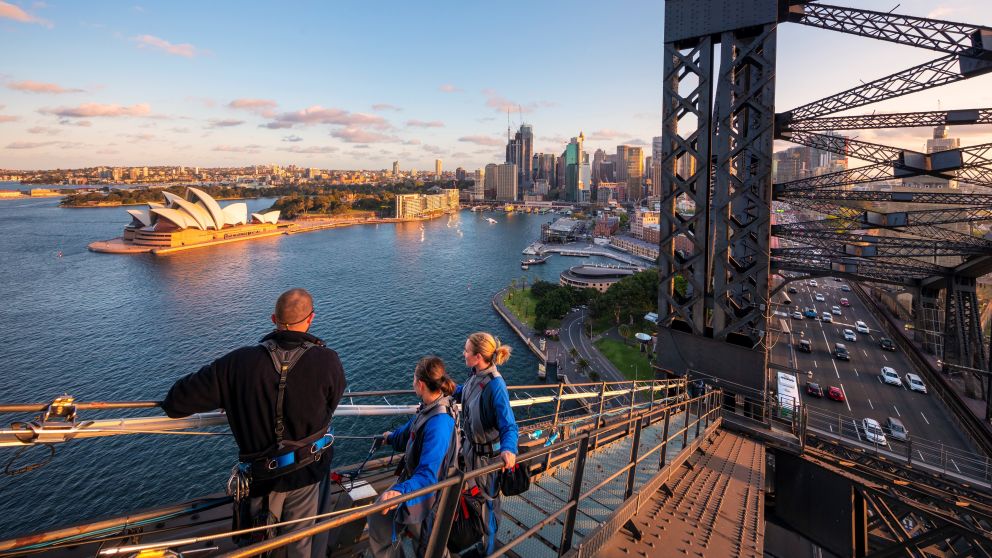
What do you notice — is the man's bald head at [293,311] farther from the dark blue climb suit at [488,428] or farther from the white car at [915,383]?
the white car at [915,383]

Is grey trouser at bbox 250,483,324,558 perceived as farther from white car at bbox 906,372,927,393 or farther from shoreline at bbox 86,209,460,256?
shoreline at bbox 86,209,460,256

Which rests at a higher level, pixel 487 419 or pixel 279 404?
pixel 279 404

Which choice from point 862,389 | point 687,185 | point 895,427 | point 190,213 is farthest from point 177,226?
point 895,427

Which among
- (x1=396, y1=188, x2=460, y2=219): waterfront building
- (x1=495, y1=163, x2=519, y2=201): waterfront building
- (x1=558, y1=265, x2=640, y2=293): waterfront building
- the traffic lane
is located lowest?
the traffic lane

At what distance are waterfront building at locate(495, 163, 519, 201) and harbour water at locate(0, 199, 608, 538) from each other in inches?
3801

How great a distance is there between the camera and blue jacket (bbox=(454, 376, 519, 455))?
6.77 feet

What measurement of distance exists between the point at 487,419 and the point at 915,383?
68.5 ft

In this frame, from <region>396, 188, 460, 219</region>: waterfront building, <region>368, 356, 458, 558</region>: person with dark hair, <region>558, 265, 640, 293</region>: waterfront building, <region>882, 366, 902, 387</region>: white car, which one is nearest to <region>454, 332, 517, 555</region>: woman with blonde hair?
<region>368, 356, 458, 558</region>: person with dark hair

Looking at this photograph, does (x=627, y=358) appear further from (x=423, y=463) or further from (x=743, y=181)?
(x=423, y=463)

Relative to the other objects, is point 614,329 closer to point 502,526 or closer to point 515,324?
point 515,324

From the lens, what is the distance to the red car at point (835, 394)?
15.4 metres

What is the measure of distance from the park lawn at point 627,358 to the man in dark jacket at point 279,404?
19.5 meters

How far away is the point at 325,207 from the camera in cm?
9281

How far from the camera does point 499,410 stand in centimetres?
216
